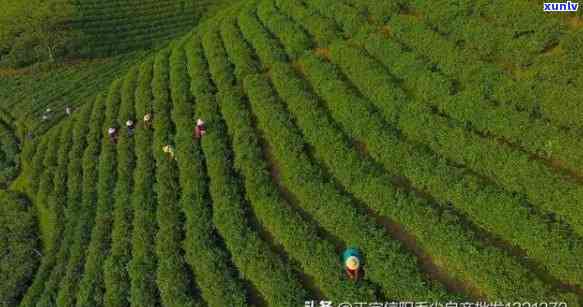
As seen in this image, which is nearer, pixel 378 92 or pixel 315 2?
pixel 378 92

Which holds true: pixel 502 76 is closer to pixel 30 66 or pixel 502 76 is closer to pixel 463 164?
pixel 463 164

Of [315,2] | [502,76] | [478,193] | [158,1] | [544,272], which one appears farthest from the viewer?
[158,1]

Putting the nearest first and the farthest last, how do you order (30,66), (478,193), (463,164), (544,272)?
(544,272) < (478,193) < (463,164) < (30,66)

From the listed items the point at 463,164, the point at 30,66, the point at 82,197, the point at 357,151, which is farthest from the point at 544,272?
the point at 30,66

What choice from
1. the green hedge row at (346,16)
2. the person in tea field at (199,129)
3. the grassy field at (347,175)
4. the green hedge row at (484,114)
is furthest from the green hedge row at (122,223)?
the green hedge row at (484,114)

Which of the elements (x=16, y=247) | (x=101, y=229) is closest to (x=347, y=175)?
(x=101, y=229)

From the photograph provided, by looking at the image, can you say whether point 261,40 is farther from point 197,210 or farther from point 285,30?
point 197,210

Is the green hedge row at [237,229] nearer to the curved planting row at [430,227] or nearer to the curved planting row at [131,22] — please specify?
the curved planting row at [430,227]
